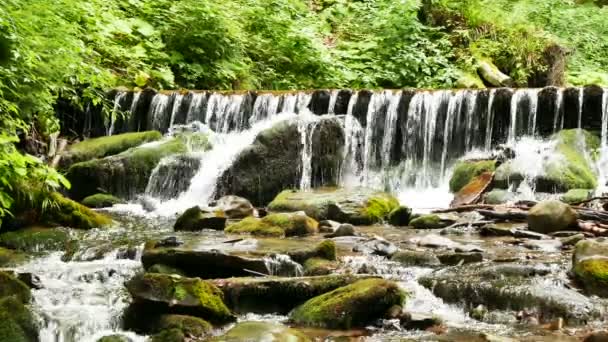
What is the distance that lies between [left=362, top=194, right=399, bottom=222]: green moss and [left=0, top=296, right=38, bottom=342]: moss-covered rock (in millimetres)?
6016

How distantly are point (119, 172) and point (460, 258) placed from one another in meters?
7.39

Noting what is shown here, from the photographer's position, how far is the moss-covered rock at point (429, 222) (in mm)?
10047

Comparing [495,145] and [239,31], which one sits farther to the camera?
Result: [239,31]

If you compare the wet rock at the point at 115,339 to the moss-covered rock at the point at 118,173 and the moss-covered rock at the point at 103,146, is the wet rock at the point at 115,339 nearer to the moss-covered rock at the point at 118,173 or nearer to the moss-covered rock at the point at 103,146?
the moss-covered rock at the point at 118,173

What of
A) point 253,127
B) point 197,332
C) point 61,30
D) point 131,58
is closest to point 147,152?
point 253,127

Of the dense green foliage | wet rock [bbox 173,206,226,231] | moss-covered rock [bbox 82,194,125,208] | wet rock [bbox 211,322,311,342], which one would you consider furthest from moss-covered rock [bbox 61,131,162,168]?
wet rock [bbox 211,322,311,342]

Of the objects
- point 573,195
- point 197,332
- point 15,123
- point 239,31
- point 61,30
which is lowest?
point 197,332

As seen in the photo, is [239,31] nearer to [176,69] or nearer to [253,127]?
[176,69]

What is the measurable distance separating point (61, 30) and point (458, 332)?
15.3 ft

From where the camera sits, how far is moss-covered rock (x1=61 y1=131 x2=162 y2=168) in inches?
524

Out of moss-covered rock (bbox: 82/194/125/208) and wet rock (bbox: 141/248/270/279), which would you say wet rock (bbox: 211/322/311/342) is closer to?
wet rock (bbox: 141/248/270/279)

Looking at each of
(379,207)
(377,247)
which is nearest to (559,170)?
(379,207)

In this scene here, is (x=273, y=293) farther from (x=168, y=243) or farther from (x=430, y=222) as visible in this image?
(x=430, y=222)

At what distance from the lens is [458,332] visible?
18.0 feet
